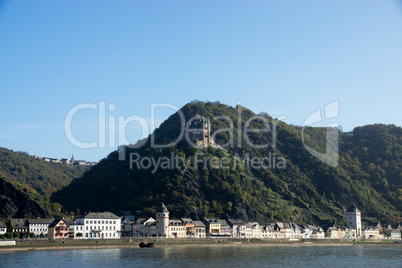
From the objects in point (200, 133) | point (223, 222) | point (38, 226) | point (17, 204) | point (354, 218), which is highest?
point (200, 133)

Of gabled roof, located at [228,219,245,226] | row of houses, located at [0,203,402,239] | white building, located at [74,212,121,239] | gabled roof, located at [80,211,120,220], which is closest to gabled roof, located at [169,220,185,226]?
row of houses, located at [0,203,402,239]

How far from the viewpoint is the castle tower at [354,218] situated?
173 meters

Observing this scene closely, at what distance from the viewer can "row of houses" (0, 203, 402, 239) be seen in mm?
118250

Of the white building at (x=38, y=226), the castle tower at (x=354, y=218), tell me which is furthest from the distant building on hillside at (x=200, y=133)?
the white building at (x=38, y=226)

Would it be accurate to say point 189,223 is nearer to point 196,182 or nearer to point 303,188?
point 196,182

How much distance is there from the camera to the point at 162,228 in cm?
12731

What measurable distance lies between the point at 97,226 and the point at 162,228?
56.5 feet

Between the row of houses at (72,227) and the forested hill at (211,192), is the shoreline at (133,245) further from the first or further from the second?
the forested hill at (211,192)

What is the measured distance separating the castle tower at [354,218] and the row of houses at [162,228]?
1.03 meters

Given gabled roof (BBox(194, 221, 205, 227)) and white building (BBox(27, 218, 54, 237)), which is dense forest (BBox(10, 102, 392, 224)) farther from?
white building (BBox(27, 218, 54, 237))

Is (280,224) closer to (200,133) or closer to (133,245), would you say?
(200,133)

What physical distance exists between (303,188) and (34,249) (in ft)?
413

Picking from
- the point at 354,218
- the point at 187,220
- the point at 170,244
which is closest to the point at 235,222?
the point at 187,220

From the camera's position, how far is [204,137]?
193m
